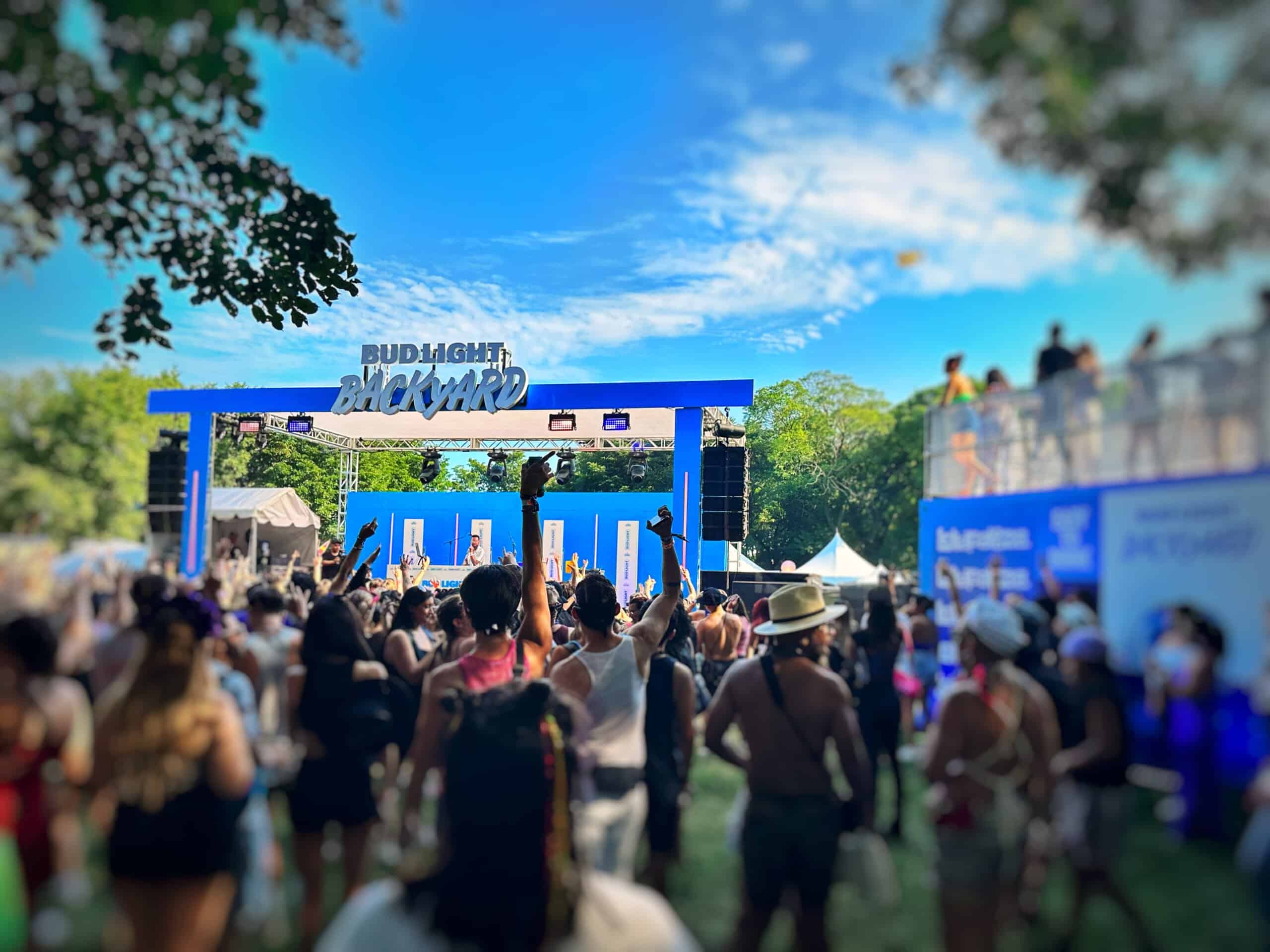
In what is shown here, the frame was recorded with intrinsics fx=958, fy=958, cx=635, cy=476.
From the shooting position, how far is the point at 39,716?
3.02m

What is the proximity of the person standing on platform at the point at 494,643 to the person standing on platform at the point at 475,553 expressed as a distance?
54.7 ft

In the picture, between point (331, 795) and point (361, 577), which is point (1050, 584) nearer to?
point (331, 795)

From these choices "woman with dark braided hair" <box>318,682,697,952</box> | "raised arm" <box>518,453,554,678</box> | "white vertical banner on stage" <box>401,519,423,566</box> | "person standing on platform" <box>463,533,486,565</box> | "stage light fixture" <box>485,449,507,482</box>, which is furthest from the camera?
"white vertical banner on stage" <box>401,519,423,566</box>

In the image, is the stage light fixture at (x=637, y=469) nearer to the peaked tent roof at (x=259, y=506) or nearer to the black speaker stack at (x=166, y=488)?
the peaked tent roof at (x=259, y=506)

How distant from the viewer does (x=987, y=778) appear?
2902 millimetres

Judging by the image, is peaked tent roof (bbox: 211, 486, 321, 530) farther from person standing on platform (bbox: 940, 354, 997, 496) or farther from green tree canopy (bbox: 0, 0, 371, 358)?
person standing on platform (bbox: 940, 354, 997, 496)

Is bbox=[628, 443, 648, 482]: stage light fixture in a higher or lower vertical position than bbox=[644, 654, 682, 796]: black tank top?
higher

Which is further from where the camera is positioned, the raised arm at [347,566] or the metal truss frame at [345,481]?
the metal truss frame at [345,481]

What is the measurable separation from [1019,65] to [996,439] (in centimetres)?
121

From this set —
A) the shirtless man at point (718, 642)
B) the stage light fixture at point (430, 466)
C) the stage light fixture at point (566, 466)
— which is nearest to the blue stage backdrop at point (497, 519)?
the stage light fixture at point (430, 466)

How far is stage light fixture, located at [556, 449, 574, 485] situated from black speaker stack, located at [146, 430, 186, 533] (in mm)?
14773

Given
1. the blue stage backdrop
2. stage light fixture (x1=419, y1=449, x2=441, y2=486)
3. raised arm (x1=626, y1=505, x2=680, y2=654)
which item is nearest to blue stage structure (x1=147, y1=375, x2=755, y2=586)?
the blue stage backdrop

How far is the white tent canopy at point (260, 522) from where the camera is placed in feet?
15.5

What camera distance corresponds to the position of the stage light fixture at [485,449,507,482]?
21953 mm
